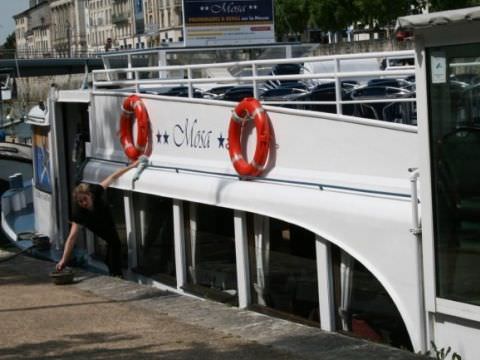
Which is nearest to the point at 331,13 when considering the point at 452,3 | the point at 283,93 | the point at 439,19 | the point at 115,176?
the point at 452,3

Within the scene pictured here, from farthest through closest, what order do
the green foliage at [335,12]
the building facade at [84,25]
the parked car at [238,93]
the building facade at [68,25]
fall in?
the building facade at [68,25], the building facade at [84,25], the green foliage at [335,12], the parked car at [238,93]

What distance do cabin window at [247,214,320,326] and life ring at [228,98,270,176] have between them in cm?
47

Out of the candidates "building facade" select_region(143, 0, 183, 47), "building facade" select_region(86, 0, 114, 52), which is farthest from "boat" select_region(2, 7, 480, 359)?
"building facade" select_region(86, 0, 114, 52)

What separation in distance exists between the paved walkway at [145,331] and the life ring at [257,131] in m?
1.37

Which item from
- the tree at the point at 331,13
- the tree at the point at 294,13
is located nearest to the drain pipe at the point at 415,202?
the tree at the point at 331,13

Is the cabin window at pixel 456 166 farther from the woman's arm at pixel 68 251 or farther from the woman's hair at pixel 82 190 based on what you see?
the woman's hair at pixel 82 190

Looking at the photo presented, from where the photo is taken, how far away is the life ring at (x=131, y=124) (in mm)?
12039

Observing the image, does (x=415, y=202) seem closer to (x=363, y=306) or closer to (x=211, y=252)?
(x=363, y=306)

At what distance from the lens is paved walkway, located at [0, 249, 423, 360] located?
23.7 ft

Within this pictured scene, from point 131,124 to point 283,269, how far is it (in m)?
3.69

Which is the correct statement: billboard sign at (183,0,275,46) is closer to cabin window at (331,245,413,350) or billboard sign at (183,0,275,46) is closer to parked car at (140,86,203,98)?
parked car at (140,86,203,98)

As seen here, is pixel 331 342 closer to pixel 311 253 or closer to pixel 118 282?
pixel 311 253

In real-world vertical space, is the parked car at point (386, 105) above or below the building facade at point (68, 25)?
below

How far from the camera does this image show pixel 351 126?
850 centimetres
